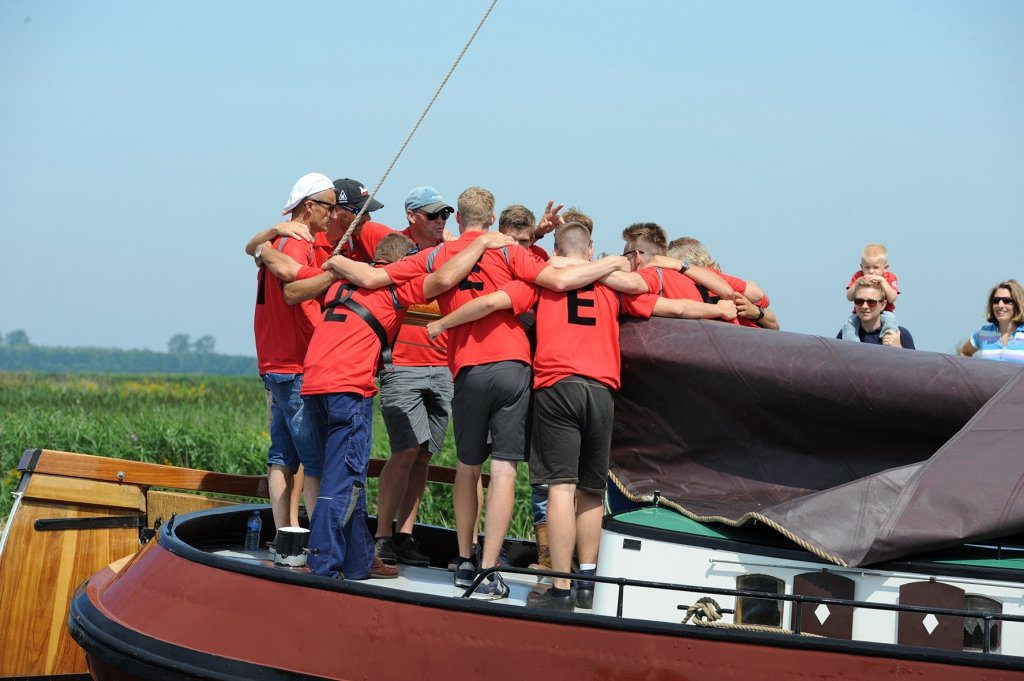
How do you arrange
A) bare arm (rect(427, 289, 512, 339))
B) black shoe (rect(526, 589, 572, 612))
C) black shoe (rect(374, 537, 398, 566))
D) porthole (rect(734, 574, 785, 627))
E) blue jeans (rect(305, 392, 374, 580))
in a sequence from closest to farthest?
porthole (rect(734, 574, 785, 627))
black shoe (rect(526, 589, 572, 612))
bare arm (rect(427, 289, 512, 339))
blue jeans (rect(305, 392, 374, 580))
black shoe (rect(374, 537, 398, 566))

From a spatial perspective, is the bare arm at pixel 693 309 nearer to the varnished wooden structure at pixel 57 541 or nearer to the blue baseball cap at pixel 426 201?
the blue baseball cap at pixel 426 201

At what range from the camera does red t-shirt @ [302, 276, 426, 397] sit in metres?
5.92

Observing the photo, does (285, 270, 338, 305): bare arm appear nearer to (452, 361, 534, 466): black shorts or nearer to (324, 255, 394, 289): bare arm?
(324, 255, 394, 289): bare arm

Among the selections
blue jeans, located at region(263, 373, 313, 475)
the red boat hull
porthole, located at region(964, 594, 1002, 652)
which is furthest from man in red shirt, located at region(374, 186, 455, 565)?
porthole, located at region(964, 594, 1002, 652)

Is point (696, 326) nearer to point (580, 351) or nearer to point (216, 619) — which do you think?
point (580, 351)

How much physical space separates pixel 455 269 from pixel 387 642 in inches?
72.6

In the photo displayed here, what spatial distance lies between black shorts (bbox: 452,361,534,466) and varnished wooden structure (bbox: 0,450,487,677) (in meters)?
2.42

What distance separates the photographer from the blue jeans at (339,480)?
5.82 metres

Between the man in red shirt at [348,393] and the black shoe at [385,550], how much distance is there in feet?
1.32

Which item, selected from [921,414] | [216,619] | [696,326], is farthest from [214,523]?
[921,414]

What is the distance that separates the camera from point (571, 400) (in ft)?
18.3

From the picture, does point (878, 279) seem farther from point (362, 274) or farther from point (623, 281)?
point (362, 274)

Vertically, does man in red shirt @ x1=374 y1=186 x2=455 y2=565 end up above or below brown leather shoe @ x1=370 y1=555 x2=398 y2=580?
above

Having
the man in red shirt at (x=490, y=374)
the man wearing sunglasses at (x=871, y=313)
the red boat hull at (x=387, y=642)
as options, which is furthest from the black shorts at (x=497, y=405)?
the man wearing sunglasses at (x=871, y=313)
